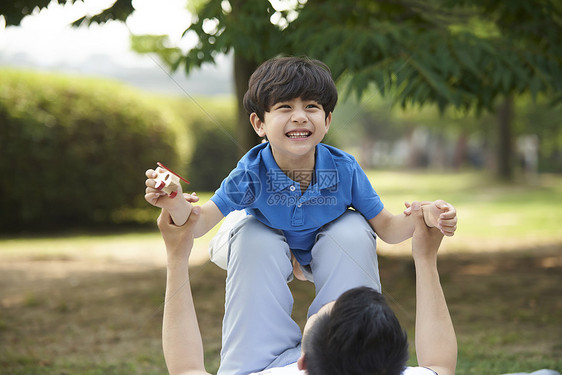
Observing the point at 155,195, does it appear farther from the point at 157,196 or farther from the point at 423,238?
the point at 423,238

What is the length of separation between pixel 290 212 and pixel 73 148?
642 centimetres

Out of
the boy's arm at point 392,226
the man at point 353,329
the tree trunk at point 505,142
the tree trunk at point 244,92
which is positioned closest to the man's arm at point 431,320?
the man at point 353,329

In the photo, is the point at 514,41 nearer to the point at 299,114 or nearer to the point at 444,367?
the point at 299,114

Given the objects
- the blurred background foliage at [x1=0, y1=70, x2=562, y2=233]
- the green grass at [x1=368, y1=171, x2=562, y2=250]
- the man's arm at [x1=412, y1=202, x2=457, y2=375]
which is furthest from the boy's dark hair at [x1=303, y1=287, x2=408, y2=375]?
the green grass at [x1=368, y1=171, x2=562, y2=250]

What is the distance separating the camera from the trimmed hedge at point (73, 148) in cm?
764

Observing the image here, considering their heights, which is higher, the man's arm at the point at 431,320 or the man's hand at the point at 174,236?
the man's hand at the point at 174,236

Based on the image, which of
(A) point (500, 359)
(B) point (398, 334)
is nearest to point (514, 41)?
(A) point (500, 359)

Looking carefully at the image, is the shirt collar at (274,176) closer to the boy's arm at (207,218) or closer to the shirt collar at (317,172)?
the shirt collar at (317,172)

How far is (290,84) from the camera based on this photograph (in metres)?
1.93

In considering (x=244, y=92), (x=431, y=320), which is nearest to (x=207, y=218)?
(x=431, y=320)

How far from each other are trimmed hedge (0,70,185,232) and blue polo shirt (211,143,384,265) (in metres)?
6.30

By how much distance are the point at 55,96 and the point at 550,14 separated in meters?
6.15

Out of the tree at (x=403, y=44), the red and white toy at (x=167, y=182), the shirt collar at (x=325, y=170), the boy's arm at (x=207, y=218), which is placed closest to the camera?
the red and white toy at (x=167, y=182)

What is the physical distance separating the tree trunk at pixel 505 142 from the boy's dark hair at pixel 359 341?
1115 centimetres
